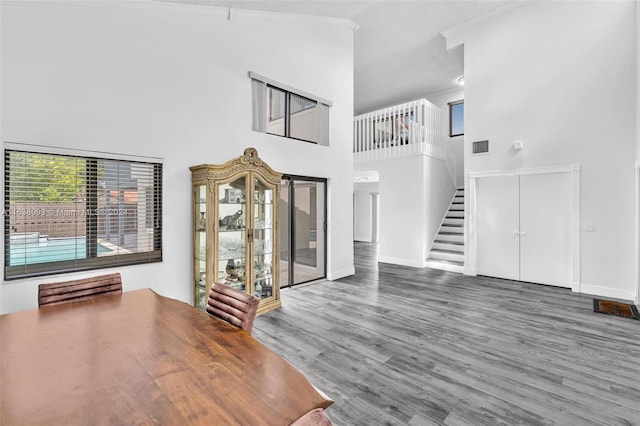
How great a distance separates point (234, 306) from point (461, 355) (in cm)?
222

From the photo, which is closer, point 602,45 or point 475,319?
point 475,319

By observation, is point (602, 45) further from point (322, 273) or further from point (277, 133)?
point (322, 273)

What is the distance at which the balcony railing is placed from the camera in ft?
23.1

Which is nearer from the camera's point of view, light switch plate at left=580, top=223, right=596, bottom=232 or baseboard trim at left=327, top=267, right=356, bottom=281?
light switch plate at left=580, top=223, right=596, bottom=232

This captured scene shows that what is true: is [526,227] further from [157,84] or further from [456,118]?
[157,84]

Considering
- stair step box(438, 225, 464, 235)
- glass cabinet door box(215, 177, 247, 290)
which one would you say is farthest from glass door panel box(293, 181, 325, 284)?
stair step box(438, 225, 464, 235)

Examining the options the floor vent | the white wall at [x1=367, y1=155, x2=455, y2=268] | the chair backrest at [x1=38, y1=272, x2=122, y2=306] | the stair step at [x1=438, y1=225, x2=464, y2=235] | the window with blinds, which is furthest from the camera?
the stair step at [x1=438, y1=225, x2=464, y2=235]

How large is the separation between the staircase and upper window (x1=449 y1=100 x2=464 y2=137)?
2279mm

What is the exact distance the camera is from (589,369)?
2.63m

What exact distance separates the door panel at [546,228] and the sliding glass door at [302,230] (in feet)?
11.7

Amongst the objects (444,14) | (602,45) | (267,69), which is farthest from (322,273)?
(602,45)

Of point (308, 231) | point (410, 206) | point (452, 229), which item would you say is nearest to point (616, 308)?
point (452, 229)

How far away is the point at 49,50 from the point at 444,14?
19.6ft

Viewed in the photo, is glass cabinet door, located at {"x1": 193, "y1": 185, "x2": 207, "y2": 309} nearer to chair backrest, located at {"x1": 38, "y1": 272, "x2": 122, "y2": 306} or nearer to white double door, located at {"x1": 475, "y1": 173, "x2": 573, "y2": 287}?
chair backrest, located at {"x1": 38, "y1": 272, "x2": 122, "y2": 306}
